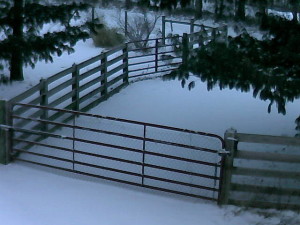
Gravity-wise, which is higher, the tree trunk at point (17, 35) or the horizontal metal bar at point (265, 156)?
the tree trunk at point (17, 35)

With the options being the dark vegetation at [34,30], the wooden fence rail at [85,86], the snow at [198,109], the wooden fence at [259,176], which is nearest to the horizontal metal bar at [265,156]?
the wooden fence at [259,176]

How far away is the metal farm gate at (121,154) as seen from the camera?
762 cm

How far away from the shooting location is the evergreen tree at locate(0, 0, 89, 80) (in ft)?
35.8

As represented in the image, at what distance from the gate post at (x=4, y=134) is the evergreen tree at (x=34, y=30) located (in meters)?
2.91

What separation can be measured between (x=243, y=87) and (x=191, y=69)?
0.74 m

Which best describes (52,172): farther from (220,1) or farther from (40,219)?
(220,1)

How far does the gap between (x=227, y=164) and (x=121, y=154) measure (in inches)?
97.4

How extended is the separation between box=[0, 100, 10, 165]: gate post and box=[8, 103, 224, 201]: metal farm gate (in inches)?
3.0

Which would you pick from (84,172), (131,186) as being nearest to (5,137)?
(84,172)

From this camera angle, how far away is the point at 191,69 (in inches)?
288

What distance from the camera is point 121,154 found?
891cm

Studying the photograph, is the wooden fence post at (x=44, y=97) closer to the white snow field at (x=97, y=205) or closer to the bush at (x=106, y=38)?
the white snow field at (x=97, y=205)

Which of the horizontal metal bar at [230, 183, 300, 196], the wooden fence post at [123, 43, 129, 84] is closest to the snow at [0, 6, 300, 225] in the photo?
the horizontal metal bar at [230, 183, 300, 196]

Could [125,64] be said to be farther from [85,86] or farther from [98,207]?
[98,207]
